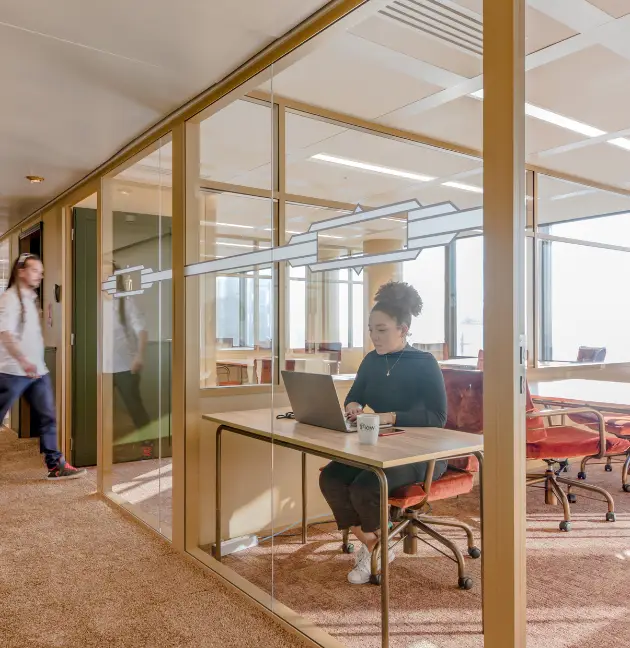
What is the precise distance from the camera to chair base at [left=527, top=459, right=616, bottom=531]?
3748mm

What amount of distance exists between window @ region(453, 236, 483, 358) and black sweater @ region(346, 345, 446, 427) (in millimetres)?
156

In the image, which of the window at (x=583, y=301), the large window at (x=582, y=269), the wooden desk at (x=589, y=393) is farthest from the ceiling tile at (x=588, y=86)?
the wooden desk at (x=589, y=393)

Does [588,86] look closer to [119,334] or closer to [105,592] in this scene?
[119,334]

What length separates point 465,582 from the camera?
2.04 meters

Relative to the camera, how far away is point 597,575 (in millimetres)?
2941

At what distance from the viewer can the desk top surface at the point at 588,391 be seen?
282 cm

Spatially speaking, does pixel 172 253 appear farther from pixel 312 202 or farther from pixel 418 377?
pixel 418 377

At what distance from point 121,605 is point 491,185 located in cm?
241

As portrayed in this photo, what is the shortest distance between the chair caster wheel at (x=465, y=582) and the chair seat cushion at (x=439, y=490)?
0.28m

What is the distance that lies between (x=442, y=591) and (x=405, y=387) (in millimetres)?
759

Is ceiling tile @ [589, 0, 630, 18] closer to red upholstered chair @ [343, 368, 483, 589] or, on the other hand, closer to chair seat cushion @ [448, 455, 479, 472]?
red upholstered chair @ [343, 368, 483, 589]

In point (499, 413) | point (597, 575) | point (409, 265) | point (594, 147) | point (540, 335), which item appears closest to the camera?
point (499, 413)

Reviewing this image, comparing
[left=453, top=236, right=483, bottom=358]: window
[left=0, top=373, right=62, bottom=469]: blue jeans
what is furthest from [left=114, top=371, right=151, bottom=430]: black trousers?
[left=453, top=236, right=483, bottom=358]: window

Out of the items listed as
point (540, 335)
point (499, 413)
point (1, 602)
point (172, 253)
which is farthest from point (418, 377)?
point (1, 602)
